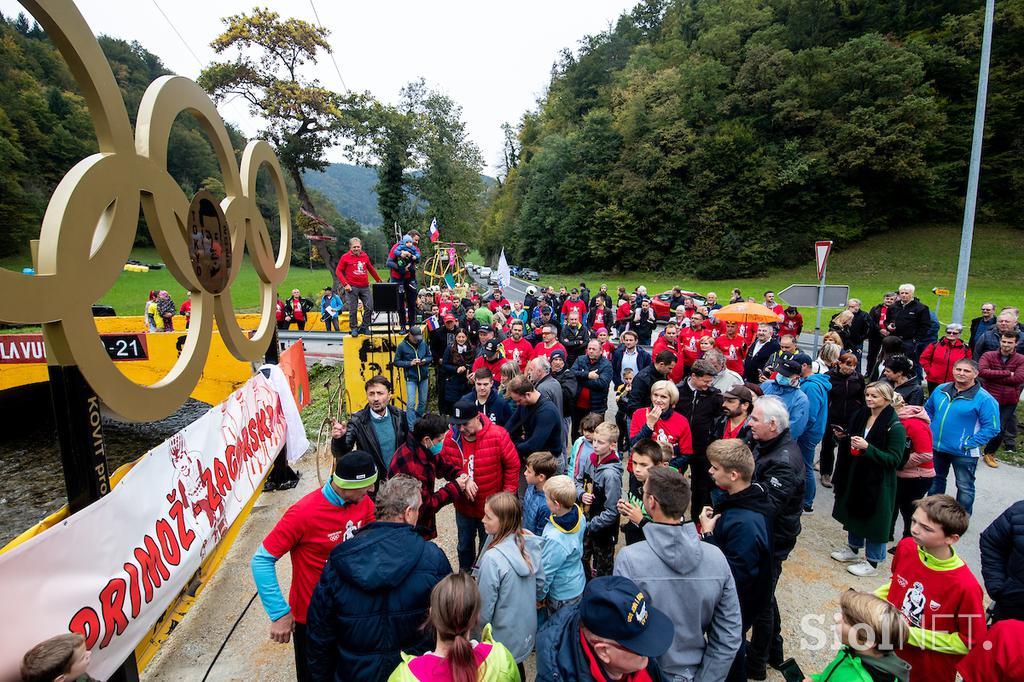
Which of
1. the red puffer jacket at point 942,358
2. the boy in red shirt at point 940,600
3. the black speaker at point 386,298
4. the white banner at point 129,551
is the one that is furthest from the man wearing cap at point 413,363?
the red puffer jacket at point 942,358

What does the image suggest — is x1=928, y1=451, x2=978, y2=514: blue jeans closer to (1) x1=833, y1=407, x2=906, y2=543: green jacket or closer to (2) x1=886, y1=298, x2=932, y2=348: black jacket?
(1) x1=833, y1=407, x2=906, y2=543: green jacket

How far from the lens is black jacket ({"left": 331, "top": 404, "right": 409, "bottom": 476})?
4.38 meters

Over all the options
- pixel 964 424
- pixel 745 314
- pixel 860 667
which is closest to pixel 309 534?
pixel 860 667

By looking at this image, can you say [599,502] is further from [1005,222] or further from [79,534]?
[1005,222]

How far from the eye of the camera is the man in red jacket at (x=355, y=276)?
10.3 metres

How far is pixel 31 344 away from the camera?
4.94 metres

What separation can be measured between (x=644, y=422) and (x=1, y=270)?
4561mm

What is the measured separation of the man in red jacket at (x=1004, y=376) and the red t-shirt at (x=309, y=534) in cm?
791

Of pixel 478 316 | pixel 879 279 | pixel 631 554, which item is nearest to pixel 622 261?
pixel 879 279

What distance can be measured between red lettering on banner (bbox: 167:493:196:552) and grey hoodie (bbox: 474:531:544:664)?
99.9 inches

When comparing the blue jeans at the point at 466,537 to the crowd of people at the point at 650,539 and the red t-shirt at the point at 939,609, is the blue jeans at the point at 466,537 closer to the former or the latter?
the crowd of people at the point at 650,539

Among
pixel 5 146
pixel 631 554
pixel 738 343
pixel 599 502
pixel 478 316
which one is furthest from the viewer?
pixel 478 316

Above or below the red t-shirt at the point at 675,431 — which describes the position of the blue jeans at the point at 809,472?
below

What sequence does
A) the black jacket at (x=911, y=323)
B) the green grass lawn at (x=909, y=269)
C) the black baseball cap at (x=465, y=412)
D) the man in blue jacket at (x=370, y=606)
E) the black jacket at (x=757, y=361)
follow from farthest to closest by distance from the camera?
1. the green grass lawn at (x=909, y=269)
2. the black jacket at (x=911, y=323)
3. the black jacket at (x=757, y=361)
4. the black baseball cap at (x=465, y=412)
5. the man in blue jacket at (x=370, y=606)
